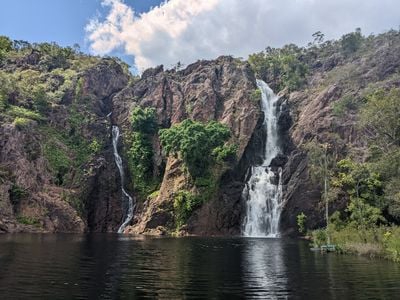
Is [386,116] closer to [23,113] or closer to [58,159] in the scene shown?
[58,159]

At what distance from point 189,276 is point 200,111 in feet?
253

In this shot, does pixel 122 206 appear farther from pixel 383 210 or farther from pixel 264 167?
pixel 383 210

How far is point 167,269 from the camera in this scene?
32875 mm

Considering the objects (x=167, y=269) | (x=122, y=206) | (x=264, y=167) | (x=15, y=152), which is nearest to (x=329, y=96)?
(x=264, y=167)

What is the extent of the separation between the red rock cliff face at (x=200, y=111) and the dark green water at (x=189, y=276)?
131ft

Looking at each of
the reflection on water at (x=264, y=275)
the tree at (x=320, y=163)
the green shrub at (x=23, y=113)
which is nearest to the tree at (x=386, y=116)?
the tree at (x=320, y=163)

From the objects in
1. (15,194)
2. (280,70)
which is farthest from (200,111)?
(15,194)

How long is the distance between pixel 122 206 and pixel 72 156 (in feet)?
52.7

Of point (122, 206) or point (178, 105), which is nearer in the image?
point (122, 206)

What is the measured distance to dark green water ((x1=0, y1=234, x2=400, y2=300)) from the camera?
23.1m

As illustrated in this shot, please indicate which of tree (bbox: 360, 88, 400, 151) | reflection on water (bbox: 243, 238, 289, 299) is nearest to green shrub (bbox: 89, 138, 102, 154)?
tree (bbox: 360, 88, 400, 151)

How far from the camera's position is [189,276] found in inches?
1163

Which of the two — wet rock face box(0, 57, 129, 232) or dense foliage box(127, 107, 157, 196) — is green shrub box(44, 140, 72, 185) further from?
dense foliage box(127, 107, 157, 196)

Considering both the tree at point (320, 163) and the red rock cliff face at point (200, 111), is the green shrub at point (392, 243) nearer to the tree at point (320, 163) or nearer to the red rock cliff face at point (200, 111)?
the tree at point (320, 163)
